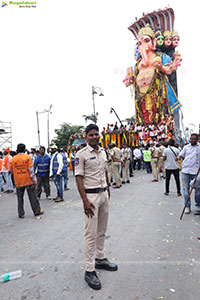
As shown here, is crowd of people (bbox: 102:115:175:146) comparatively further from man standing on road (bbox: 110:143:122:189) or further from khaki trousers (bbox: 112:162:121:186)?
khaki trousers (bbox: 112:162:121:186)

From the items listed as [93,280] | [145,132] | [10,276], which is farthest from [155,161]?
[145,132]

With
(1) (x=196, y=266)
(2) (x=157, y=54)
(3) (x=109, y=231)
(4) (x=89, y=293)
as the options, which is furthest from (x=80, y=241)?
Result: (2) (x=157, y=54)

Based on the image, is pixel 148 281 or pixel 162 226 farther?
pixel 162 226

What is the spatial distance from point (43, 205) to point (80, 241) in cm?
354

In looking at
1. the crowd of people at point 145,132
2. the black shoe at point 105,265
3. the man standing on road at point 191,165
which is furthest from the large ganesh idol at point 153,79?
the black shoe at point 105,265

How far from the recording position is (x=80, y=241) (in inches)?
159

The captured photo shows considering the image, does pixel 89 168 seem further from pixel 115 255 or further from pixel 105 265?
pixel 115 255

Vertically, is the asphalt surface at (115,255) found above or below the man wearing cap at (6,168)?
below

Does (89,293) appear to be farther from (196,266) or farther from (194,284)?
(196,266)

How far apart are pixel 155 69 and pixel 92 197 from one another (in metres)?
27.5

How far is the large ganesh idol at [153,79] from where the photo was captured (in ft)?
90.9

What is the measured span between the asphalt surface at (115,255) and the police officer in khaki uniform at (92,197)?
15 cm

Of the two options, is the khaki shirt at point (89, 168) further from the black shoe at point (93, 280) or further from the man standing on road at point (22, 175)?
the man standing on road at point (22, 175)

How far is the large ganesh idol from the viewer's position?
2770 centimetres
